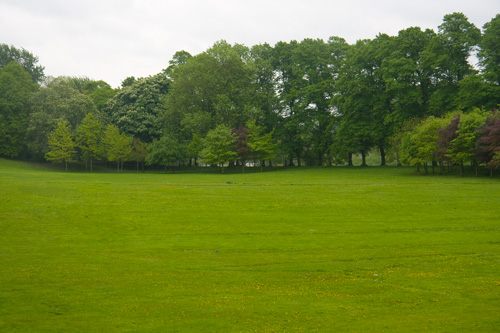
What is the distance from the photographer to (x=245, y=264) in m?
12.2

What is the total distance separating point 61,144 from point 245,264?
60.0 meters

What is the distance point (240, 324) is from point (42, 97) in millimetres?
74110

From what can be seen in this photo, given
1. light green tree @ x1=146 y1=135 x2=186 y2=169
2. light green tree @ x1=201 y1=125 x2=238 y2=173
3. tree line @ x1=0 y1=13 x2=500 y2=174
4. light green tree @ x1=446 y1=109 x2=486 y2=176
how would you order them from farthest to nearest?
light green tree @ x1=146 y1=135 x2=186 y2=169
light green tree @ x1=201 y1=125 x2=238 y2=173
tree line @ x1=0 y1=13 x2=500 y2=174
light green tree @ x1=446 y1=109 x2=486 y2=176

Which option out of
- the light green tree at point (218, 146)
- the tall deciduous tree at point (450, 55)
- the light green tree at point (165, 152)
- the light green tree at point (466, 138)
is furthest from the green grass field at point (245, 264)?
the light green tree at point (165, 152)

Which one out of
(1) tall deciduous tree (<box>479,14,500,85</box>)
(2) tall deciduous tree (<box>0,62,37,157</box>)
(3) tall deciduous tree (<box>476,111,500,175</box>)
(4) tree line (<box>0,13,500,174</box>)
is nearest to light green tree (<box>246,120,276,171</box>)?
(4) tree line (<box>0,13,500,174</box>)

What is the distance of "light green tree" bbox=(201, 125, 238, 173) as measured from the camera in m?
60.0

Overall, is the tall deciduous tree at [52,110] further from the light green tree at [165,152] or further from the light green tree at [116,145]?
the light green tree at [165,152]

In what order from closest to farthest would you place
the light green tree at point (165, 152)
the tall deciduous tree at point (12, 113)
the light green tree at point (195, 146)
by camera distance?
1. the light green tree at point (195, 146)
2. the light green tree at point (165, 152)
3. the tall deciduous tree at point (12, 113)

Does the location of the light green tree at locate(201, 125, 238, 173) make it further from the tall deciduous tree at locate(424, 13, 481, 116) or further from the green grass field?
the green grass field

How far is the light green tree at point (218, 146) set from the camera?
60028 mm

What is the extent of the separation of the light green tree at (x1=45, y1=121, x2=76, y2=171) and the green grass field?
143 ft

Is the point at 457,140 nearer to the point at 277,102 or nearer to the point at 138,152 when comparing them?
the point at 277,102

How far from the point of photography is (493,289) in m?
9.80

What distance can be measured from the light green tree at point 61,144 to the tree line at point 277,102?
57 cm
